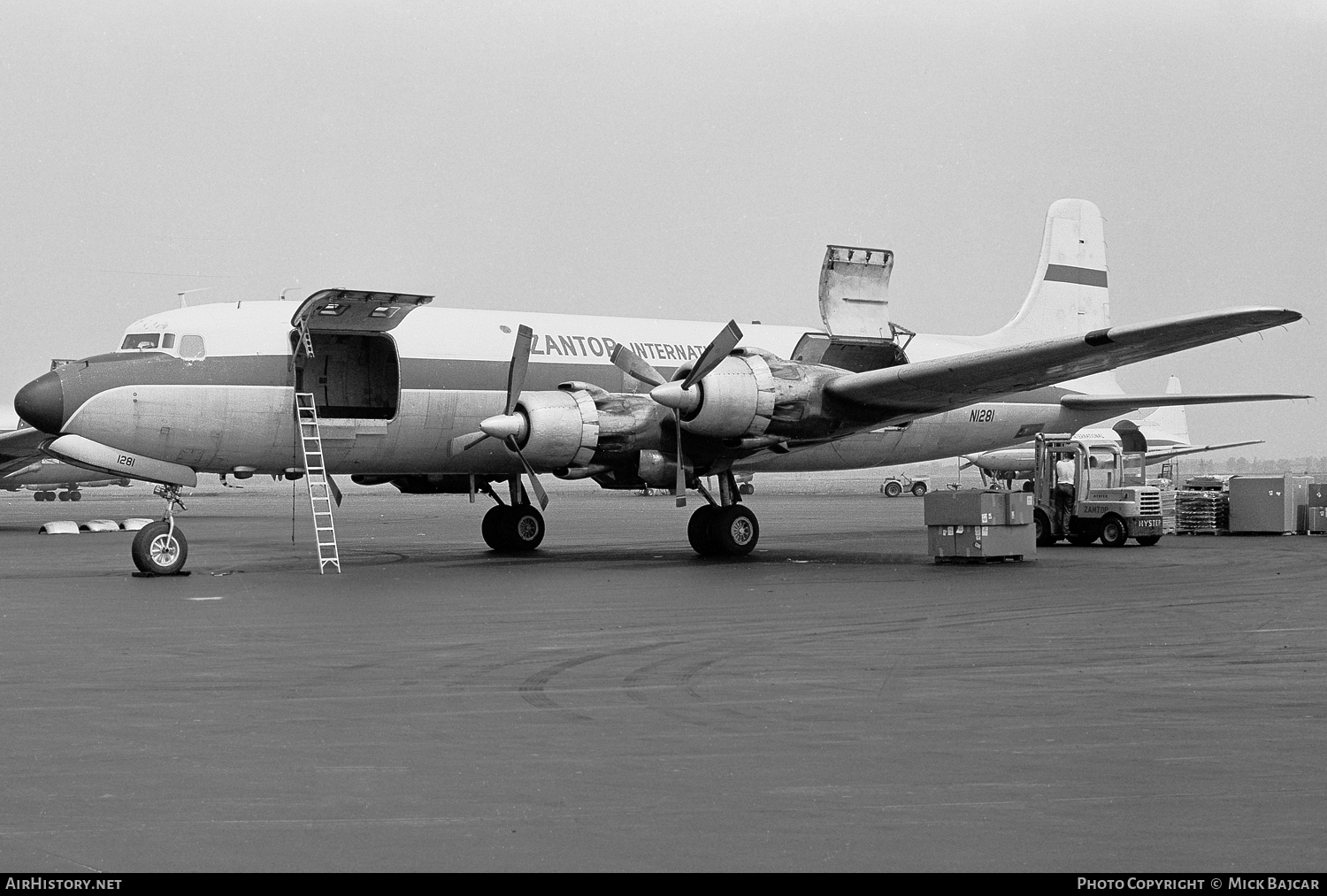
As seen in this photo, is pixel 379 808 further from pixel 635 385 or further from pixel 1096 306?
pixel 1096 306

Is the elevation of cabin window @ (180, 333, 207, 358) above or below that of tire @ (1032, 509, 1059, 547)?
above

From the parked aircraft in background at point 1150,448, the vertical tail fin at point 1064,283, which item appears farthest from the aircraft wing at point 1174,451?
the vertical tail fin at point 1064,283

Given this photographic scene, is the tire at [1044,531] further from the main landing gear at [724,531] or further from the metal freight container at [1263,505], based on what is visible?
the metal freight container at [1263,505]

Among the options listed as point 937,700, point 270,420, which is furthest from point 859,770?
point 270,420

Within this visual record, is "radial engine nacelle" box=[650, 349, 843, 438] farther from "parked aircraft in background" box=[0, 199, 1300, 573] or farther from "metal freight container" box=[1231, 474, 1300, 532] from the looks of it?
"metal freight container" box=[1231, 474, 1300, 532]

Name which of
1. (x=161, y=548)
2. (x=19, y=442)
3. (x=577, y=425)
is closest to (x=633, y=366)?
→ (x=577, y=425)

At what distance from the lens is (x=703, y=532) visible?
2203 cm

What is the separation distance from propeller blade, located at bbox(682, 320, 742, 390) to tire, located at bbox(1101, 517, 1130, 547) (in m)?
9.75

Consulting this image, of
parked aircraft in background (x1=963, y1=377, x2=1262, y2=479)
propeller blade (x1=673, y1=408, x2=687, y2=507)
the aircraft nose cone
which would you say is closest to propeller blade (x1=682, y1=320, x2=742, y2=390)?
propeller blade (x1=673, y1=408, x2=687, y2=507)

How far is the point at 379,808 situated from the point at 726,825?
150 centimetres

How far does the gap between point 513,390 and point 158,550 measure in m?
5.60

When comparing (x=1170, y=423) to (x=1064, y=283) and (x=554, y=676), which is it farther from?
(x=554, y=676)

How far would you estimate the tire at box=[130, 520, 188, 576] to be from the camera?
1861 centimetres

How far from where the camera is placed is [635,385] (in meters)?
23.1
